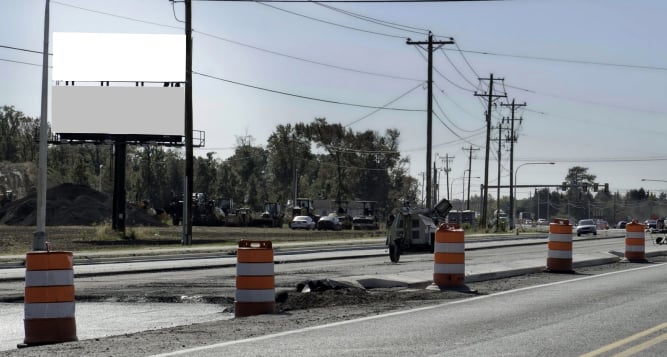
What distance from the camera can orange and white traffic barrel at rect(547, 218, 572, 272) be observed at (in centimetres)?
2259

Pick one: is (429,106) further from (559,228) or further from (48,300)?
(48,300)

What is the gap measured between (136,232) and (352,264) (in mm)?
31614

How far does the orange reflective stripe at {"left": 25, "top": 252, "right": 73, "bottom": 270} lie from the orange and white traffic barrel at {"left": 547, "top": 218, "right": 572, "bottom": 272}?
13903 mm

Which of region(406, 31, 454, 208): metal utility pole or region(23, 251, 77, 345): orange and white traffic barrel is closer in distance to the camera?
region(23, 251, 77, 345): orange and white traffic barrel

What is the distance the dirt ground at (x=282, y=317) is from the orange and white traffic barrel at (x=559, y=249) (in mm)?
1812

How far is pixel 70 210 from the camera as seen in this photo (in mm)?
87188

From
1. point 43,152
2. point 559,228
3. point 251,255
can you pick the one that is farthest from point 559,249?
point 43,152

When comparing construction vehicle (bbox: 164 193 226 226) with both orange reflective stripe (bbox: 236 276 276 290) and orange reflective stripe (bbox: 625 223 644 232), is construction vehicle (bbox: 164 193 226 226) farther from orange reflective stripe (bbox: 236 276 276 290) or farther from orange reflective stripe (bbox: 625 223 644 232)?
orange reflective stripe (bbox: 236 276 276 290)

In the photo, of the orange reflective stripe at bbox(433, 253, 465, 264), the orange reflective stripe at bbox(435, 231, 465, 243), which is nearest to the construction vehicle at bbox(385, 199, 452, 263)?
the orange reflective stripe at bbox(435, 231, 465, 243)

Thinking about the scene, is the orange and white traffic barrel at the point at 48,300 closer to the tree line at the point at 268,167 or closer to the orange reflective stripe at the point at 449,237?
the orange reflective stripe at the point at 449,237

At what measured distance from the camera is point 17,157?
442 feet

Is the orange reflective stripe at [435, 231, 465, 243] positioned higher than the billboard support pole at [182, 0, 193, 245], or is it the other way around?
the billboard support pole at [182, 0, 193, 245]

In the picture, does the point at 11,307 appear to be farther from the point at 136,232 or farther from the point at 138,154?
the point at 138,154

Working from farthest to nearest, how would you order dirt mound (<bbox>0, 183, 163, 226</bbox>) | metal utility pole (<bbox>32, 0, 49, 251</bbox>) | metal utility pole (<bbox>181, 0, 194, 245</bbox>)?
dirt mound (<bbox>0, 183, 163, 226</bbox>) < metal utility pole (<bbox>181, 0, 194, 245</bbox>) < metal utility pole (<bbox>32, 0, 49, 251</bbox>)
